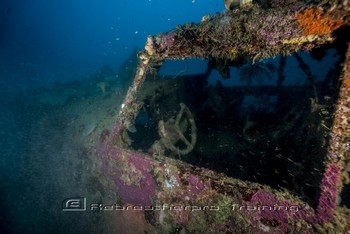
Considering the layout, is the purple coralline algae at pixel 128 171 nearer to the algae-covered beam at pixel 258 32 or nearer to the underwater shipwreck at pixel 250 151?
the underwater shipwreck at pixel 250 151

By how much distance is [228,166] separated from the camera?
424 cm

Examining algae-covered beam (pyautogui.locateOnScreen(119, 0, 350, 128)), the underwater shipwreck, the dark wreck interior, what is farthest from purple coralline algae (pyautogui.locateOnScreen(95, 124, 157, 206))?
algae-covered beam (pyautogui.locateOnScreen(119, 0, 350, 128))

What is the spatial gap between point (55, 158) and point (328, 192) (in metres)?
5.54

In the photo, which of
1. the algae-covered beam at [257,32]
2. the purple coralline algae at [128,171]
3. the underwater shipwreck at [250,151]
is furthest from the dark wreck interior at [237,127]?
the algae-covered beam at [257,32]

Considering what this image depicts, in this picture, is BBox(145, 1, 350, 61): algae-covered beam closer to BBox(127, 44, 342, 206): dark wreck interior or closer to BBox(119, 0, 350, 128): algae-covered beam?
BBox(119, 0, 350, 128): algae-covered beam

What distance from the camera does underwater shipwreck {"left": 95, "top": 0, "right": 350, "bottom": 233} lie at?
1.77 metres

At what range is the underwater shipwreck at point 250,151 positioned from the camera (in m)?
1.77

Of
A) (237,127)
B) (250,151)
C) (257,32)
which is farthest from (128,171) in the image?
(237,127)

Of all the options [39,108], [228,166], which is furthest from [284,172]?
[39,108]

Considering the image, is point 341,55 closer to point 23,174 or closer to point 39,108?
point 23,174

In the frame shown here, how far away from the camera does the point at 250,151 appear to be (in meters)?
4.38

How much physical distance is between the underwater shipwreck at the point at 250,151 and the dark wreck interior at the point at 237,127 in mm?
26

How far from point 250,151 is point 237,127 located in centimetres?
135

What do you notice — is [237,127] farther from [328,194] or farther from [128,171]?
[328,194]
